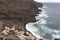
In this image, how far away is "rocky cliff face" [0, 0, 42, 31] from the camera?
36.0m

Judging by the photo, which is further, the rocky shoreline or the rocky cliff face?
the rocky cliff face

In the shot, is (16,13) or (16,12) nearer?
(16,13)

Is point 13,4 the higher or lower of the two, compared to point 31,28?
higher

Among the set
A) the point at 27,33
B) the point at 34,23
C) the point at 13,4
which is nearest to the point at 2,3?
the point at 13,4

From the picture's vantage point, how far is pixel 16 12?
38531 mm

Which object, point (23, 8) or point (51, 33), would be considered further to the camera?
point (23, 8)

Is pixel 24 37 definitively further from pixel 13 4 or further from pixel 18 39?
pixel 13 4

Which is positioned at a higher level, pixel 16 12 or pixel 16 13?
pixel 16 12

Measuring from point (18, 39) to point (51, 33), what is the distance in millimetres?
6974

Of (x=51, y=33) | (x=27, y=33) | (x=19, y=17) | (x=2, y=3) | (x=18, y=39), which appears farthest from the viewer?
(x=2, y=3)

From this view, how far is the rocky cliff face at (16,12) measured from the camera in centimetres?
3600

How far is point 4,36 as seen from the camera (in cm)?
3028

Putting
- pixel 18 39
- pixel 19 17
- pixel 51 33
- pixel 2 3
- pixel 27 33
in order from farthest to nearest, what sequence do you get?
pixel 2 3 < pixel 19 17 < pixel 51 33 < pixel 27 33 < pixel 18 39

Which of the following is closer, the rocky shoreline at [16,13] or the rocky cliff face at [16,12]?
the rocky shoreline at [16,13]
